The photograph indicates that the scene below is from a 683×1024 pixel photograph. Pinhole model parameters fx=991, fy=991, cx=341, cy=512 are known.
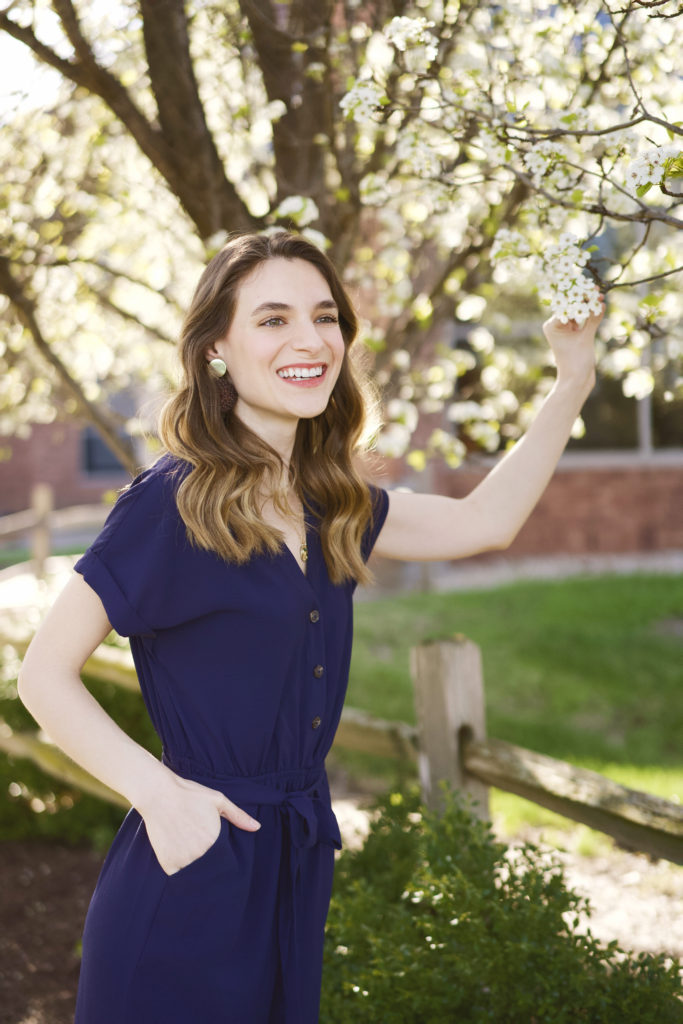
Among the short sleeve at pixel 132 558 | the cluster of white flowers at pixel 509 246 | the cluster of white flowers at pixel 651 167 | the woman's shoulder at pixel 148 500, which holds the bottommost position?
the short sleeve at pixel 132 558

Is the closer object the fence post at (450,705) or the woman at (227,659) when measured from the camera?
the woman at (227,659)

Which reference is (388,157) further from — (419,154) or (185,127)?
(419,154)

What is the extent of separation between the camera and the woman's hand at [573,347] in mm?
2215

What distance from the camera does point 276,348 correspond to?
2.00 metres

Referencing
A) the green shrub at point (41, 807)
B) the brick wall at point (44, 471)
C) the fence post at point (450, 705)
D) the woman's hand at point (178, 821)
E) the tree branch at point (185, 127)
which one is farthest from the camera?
the brick wall at point (44, 471)

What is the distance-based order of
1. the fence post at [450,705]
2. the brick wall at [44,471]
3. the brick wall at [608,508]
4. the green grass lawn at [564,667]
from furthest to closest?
the brick wall at [44,471] → the brick wall at [608,508] → the green grass lawn at [564,667] → the fence post at [450,705]

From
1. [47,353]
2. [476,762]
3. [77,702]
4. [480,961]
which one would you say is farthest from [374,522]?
[47,353]

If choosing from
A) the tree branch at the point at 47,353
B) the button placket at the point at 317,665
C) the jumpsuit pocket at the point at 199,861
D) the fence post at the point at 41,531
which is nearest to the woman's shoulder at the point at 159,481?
the button placket at the point at 317,665

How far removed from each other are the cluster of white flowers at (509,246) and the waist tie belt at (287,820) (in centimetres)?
123

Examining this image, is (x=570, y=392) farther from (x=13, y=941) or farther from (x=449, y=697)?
(x=13, y=941)

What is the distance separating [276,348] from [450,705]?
157cm

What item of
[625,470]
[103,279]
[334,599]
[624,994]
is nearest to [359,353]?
[334,599]

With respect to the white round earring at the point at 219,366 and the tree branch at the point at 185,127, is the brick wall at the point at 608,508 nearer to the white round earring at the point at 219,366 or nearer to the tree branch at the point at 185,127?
the tree branch at the point at 185,127

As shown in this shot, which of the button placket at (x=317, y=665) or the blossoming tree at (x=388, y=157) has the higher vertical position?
the blossoming tree at (x=388, y=157)
